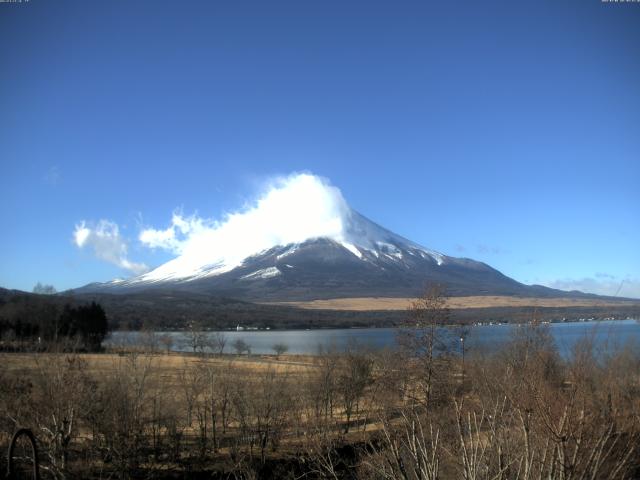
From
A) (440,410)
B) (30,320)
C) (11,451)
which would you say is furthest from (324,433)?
(30,320)

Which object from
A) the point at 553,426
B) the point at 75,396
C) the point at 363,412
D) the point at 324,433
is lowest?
the point at 363,412

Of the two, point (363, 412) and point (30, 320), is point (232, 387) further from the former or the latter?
point (30, 320)

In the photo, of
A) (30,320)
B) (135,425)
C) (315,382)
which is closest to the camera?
(135,425)

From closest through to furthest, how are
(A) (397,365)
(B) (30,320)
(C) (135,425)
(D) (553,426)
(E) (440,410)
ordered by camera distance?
(D) (553,426)
(C) (135,425)
(E) (440,410)
(A) (397,365)
(B) (30,320)

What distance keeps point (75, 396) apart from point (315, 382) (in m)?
17.4

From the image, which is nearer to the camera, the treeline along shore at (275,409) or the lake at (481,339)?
A: the treeline along shore at (275,409)

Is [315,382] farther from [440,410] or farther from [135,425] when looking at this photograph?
[135,425]

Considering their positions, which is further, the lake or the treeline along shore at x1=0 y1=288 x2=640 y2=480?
the lake

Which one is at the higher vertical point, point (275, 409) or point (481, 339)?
point (275, 409)

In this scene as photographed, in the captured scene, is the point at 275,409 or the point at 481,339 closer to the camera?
the point at 275,409

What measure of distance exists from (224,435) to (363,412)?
481 inches

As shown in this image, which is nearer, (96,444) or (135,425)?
(96,444)

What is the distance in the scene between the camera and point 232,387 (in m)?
→ 27.9

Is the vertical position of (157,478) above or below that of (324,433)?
below
